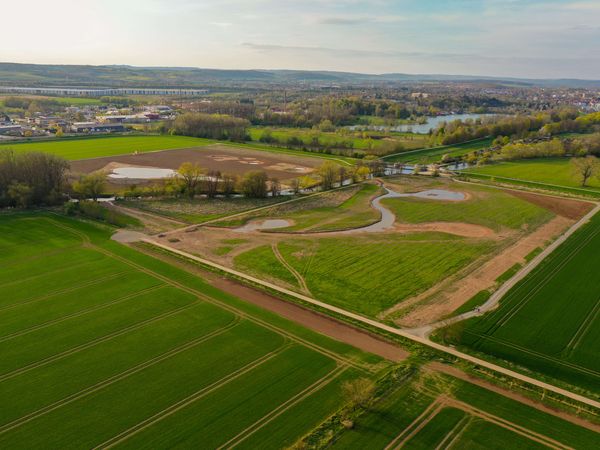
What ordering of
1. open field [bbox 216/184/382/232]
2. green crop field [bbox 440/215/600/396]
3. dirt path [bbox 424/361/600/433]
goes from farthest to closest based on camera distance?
open field [bbox 216/184/382/232]
green crop field [bbox 440/215/600/396]
dirt path [bbox 424/361/600/433]

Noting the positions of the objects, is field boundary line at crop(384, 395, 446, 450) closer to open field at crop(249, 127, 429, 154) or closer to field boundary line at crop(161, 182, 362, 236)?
field boundary line at crop(161, 182, 362, 236)

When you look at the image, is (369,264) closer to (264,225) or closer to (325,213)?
(264,225)

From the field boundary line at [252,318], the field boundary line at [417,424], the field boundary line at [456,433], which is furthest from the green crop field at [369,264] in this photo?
the field boundary line at [456,433]

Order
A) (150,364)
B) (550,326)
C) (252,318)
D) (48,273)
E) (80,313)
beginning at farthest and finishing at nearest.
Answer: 1. (48,273)
2. (80,313)
3. (252,318)
4. (550,326)
5. (150,364)

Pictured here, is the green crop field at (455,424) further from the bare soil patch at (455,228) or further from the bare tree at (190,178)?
the bare tree at (190,178)

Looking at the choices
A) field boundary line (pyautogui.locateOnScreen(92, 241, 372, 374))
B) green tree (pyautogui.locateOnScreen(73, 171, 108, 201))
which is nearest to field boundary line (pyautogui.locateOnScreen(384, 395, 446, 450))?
field boundary line (pyautogui.locateOnScreen(92, 241, 372, 374))

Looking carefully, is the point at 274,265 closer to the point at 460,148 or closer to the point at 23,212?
the point at 23,212

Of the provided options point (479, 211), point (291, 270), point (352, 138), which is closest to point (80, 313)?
point (291, 270)
